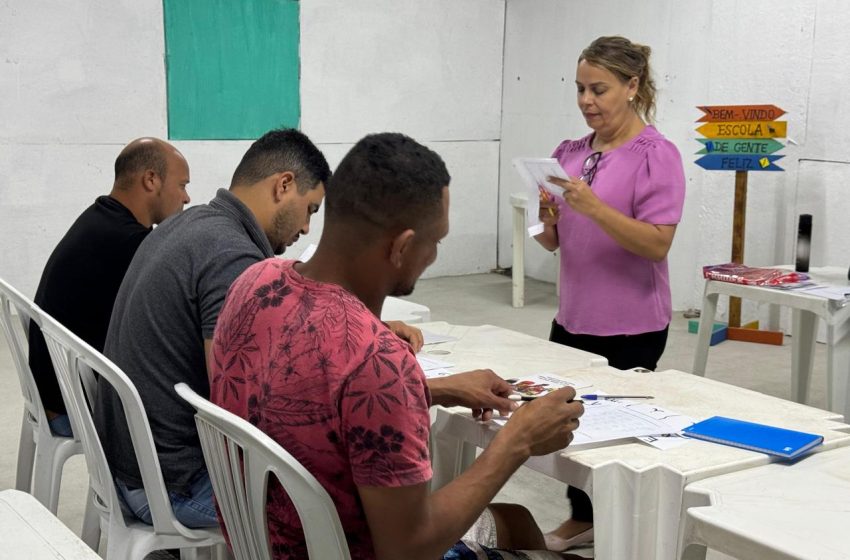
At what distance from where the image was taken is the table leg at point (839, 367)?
329 cm

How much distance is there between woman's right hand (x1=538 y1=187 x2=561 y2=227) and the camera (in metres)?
2.91

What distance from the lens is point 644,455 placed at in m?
1.67

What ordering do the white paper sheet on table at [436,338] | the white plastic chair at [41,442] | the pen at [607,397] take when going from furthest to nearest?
the white paper sheet on table at [436,338] < the white plastic chair at [41,442] < the pen at [607,397]

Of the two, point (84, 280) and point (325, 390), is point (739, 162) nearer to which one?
point (84, 280)

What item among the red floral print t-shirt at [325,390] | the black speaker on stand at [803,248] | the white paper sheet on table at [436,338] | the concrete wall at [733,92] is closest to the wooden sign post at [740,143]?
the concrete wall at [733,92]

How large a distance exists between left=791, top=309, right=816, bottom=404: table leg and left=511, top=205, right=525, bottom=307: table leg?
8.73ft

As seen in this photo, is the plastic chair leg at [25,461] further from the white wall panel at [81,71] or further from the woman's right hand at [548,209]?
the white wall panel at [81,71]

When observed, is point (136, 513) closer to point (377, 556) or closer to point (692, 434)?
point (377, 556)

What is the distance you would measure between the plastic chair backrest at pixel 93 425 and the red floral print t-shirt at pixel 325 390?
0.36 meters

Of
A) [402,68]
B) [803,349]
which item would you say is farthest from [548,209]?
[402,68]

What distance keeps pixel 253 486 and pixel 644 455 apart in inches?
27.7

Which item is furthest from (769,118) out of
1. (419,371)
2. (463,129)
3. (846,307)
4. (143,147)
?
(419,371)

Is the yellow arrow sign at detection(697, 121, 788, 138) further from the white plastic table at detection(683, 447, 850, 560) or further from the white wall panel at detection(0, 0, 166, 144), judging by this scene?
the white plastic table at detection(683, 447, 850, 560)

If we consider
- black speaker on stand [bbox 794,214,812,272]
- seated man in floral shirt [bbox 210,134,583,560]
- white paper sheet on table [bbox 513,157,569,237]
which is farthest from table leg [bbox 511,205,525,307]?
seated man in floral shirt [bbox 210,134,583,560]
